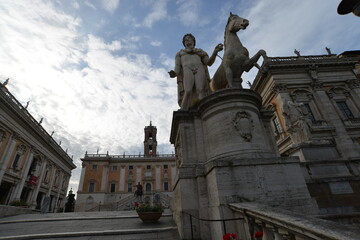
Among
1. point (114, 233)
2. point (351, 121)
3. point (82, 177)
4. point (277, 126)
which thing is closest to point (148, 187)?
point (82, 177)

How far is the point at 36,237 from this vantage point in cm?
456

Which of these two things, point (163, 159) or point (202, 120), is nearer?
point (202, 120)

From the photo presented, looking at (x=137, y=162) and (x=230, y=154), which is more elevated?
(x=137, y=162)

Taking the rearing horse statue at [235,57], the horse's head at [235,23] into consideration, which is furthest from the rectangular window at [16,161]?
the horse's head at [235,23]

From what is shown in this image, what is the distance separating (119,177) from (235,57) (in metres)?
45.8

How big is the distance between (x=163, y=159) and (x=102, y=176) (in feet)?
50.5

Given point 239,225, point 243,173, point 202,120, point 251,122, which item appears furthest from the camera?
point 202,120

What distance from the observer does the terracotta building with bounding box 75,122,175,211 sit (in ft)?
138

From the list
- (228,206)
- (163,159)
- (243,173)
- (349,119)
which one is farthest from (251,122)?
(163,159)

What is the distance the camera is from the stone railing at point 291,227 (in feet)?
4.65

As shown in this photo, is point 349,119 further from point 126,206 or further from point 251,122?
point 126,206

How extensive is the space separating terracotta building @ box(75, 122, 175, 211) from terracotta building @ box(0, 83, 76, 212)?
788 centimetres

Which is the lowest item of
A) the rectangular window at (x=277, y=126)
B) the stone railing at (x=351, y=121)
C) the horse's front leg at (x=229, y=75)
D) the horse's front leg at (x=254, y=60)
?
the horse's front leg at (x=229, y=75)

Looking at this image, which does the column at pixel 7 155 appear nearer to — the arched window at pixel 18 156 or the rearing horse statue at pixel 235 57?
the arched window at pixel 18 156
